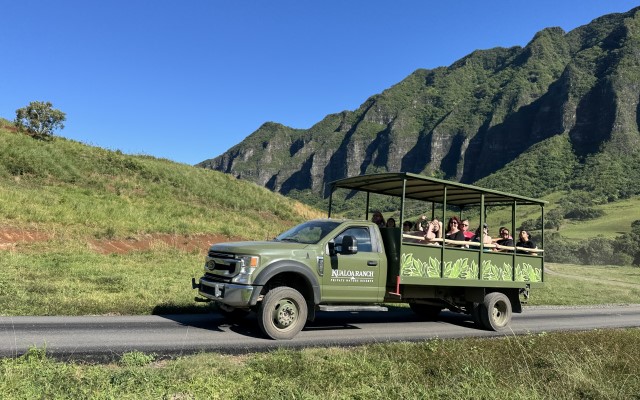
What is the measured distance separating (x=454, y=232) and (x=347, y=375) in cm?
652

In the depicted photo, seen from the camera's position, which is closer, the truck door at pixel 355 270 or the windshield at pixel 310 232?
the truck door at pixel 355 270

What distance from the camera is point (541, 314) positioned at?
49.5ft

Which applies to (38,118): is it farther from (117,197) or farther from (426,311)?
(426,311)

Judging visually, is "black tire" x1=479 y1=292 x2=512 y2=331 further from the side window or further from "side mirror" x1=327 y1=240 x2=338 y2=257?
"side mirror" x1=327 y1=240 x2=338 y2=257

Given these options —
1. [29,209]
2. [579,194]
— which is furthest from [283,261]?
[579,194]

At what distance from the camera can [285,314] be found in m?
8.29

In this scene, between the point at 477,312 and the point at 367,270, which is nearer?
the point at 367,270

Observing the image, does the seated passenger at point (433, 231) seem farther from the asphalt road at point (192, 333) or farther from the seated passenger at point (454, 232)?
the asphalt road at point (192, 333)

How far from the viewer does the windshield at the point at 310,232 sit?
30.0 ft

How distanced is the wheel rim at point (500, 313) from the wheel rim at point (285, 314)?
574 centimetres

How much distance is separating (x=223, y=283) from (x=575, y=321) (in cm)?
1093

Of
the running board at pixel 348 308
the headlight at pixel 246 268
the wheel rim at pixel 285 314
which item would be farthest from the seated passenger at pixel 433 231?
the headlight at pixel 246 268

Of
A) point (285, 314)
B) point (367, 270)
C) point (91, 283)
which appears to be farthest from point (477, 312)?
point (91, 283)

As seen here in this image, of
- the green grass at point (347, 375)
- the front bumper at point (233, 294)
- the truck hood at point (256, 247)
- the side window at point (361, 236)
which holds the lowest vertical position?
the green grass at point (347, 375)
